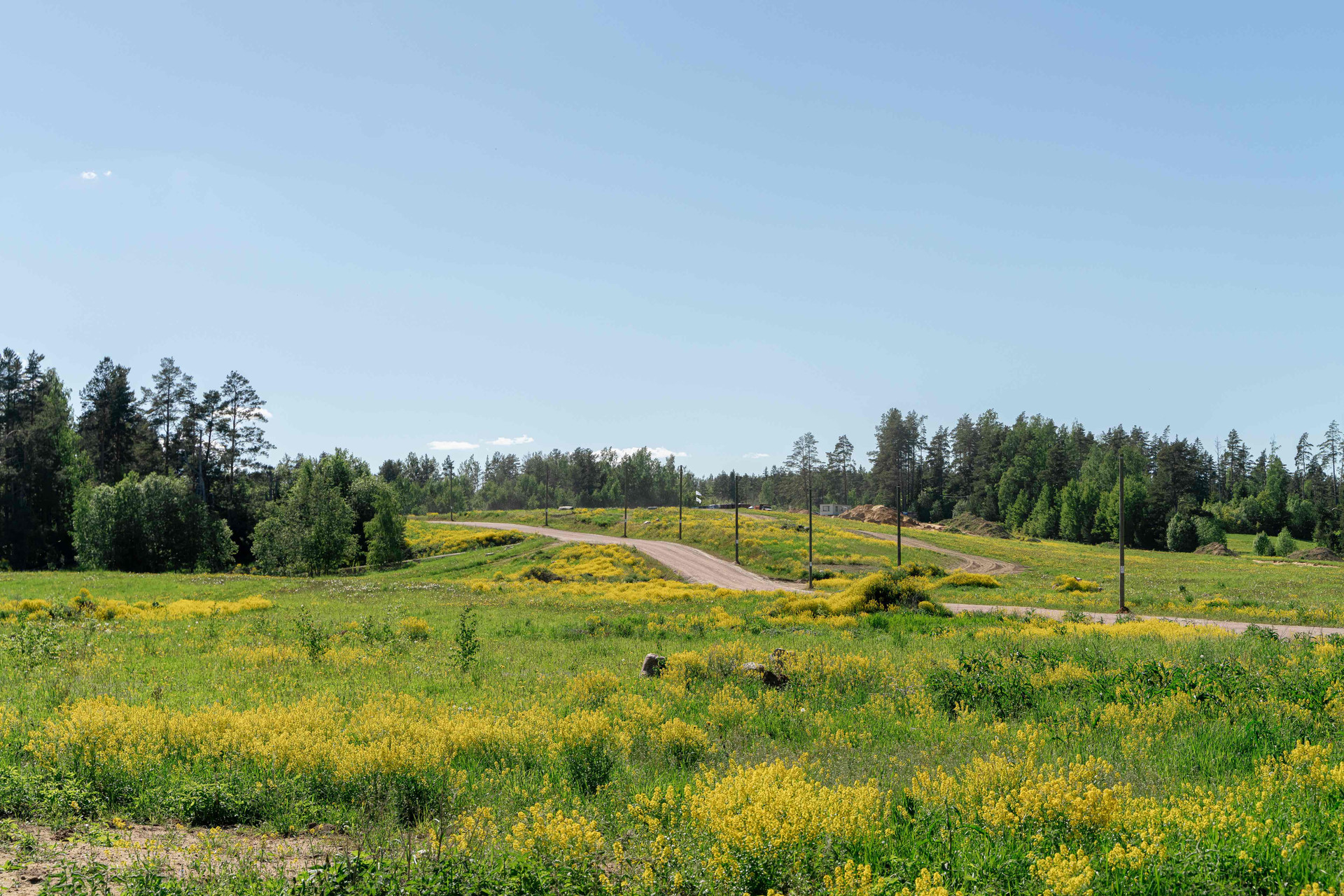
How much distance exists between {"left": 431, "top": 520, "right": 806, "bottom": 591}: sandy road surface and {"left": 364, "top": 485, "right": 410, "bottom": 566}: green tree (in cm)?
1705

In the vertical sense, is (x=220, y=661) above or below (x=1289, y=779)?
below

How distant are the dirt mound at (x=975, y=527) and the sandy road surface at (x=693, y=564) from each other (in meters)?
57.2

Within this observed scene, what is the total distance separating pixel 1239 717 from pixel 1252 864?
6091 millimetres

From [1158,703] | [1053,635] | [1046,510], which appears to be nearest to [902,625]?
[1053,635]

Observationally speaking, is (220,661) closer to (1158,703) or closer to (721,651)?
(721,651)

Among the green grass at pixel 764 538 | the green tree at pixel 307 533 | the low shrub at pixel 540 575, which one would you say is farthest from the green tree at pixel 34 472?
the green grass at pixel 764 538

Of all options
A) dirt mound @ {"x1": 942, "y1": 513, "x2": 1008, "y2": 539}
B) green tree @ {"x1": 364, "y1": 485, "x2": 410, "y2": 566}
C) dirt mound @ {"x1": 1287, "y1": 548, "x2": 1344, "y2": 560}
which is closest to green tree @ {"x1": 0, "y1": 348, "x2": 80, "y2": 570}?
green tree @ {"x1": 364, "y1": 485, "x2": 410, "y2": 566}

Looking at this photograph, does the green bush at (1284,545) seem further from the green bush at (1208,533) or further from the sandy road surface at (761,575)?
the sandy road surface at (761,575)

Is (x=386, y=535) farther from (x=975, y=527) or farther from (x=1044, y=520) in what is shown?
(x=1044, y=520)

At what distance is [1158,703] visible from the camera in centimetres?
1099

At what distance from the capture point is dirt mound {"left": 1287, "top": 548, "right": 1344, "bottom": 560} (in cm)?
9132

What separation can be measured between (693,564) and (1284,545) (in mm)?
94118

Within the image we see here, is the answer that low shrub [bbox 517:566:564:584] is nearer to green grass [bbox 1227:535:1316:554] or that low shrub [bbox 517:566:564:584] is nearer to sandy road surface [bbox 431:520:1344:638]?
sandy road surface [bbox 431:520:1344:638]

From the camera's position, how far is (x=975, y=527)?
118 meters
